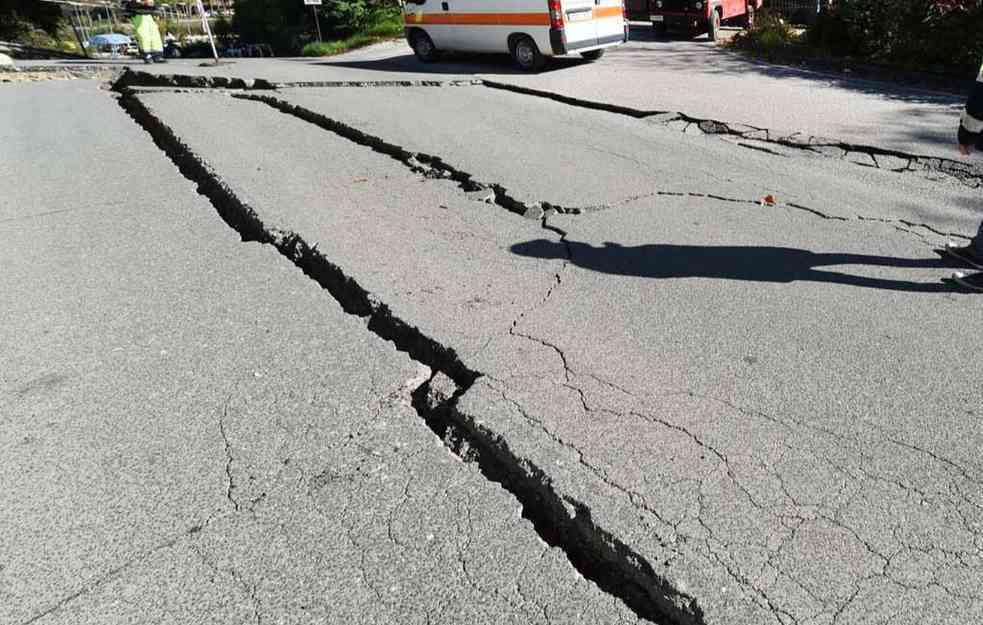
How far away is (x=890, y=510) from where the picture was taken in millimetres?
2363

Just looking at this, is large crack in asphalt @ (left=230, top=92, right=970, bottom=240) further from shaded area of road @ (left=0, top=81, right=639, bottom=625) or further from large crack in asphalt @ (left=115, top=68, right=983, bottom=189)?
shaded area of road @ (left=0, top=81, right=639, bottom=625)

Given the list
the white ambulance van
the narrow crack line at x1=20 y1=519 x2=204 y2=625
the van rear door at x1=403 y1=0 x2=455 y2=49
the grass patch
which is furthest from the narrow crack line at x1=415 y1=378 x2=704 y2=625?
the grass patch

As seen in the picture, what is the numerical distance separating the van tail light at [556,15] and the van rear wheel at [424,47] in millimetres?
3929

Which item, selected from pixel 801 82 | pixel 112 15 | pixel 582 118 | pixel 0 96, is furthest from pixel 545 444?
pixel 112 15

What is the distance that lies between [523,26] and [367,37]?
12575 millimetres

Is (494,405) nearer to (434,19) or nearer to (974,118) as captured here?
(974,118)

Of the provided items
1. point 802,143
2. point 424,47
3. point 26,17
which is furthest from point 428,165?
point 26,17

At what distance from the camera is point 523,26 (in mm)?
13281

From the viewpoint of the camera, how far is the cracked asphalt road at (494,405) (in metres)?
2.15

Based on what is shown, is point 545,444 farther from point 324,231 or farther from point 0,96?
point 0,96

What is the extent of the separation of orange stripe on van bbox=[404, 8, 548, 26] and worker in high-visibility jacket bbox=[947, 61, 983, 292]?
10082 millimetres

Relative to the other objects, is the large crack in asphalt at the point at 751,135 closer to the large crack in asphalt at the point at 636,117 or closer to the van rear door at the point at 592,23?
the large crack in asphalt at the point at 636,117

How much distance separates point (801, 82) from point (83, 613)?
1247cm

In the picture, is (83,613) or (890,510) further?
(890,510)
